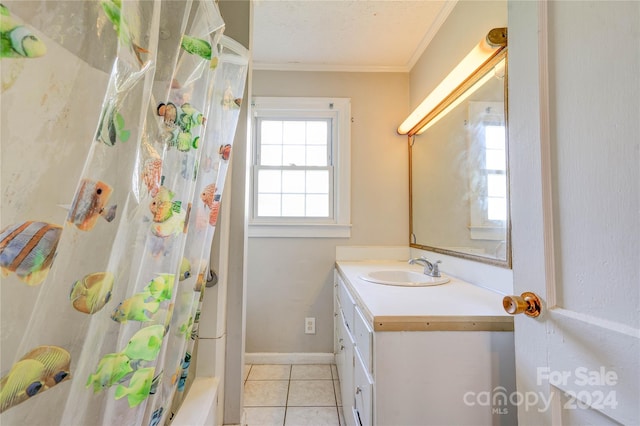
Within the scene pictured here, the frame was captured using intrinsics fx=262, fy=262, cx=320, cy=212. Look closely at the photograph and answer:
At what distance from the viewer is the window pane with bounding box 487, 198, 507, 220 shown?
1138mm

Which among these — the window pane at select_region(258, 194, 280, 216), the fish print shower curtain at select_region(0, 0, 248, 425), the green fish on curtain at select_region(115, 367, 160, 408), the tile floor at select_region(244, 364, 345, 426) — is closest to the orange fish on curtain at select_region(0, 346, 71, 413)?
the fish print shower curtain at select_region(0, 0, 248, 425)

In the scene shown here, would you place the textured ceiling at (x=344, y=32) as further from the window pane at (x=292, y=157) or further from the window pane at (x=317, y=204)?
the window pane at (x=317, y=204)

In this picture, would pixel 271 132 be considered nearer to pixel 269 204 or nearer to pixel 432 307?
pixel 269 204

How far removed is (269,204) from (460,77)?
1.58 m

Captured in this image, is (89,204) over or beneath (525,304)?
over

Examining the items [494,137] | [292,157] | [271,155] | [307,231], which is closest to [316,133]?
[292,157]

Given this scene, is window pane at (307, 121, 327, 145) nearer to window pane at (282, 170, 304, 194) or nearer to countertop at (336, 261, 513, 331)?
window pane at (282, 170, 304, 194)

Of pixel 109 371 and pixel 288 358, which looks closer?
pixel 109 371

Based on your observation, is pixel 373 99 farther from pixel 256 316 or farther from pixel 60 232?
pixel 60 232

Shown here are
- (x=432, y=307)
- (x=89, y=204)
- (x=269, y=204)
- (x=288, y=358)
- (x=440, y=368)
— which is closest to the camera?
(x=89, y=204)

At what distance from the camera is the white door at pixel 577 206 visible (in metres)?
0.45

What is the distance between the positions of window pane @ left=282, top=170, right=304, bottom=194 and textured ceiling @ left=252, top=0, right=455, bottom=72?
88cm

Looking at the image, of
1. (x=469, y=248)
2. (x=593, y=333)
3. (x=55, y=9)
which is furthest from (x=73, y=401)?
(x=469, y=248)

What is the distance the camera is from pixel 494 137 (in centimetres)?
121
